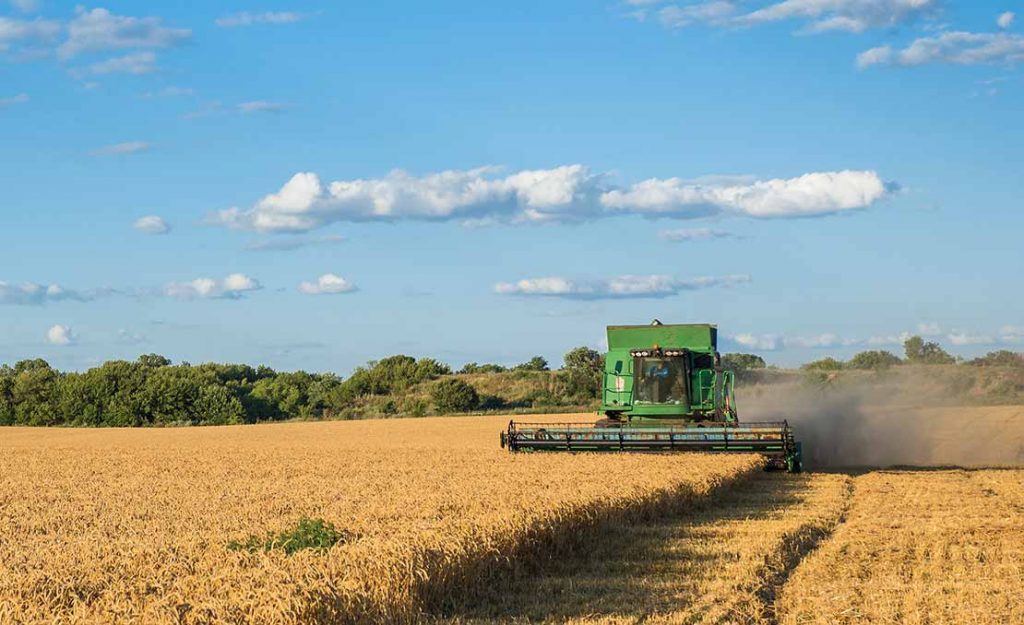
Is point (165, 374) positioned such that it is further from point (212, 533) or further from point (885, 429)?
point (212, 533)

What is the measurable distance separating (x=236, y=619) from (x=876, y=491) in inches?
546

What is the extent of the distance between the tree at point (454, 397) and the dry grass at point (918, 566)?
154 feet

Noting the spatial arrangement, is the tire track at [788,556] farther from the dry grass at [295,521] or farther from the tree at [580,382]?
the tree at [580,382]

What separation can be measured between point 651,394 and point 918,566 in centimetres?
1276

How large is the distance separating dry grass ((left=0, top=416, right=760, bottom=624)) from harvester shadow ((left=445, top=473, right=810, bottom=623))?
232 mm

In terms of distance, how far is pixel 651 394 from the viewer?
23469 mm

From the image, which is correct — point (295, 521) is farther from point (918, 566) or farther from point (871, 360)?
point (871, 360)

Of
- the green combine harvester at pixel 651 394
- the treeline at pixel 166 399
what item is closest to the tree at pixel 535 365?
the treeline at pixel 166 399

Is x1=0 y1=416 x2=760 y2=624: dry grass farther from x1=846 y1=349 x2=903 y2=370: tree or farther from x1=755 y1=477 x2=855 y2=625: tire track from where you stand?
x1=846 y1=349 x2=903 y2=370: tree

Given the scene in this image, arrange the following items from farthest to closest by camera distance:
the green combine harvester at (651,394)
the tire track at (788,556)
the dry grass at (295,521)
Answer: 1. the green combine harvester at (651,394)
2. the tire track at (788,556)
3. the dry grass at (295,521)

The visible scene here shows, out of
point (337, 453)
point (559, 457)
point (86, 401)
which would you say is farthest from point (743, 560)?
point (86, 401)

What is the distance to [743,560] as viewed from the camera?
10820mm

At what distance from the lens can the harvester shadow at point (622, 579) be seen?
28.7 feet

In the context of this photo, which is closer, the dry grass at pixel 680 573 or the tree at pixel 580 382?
the dry grass at pixel 680 573
